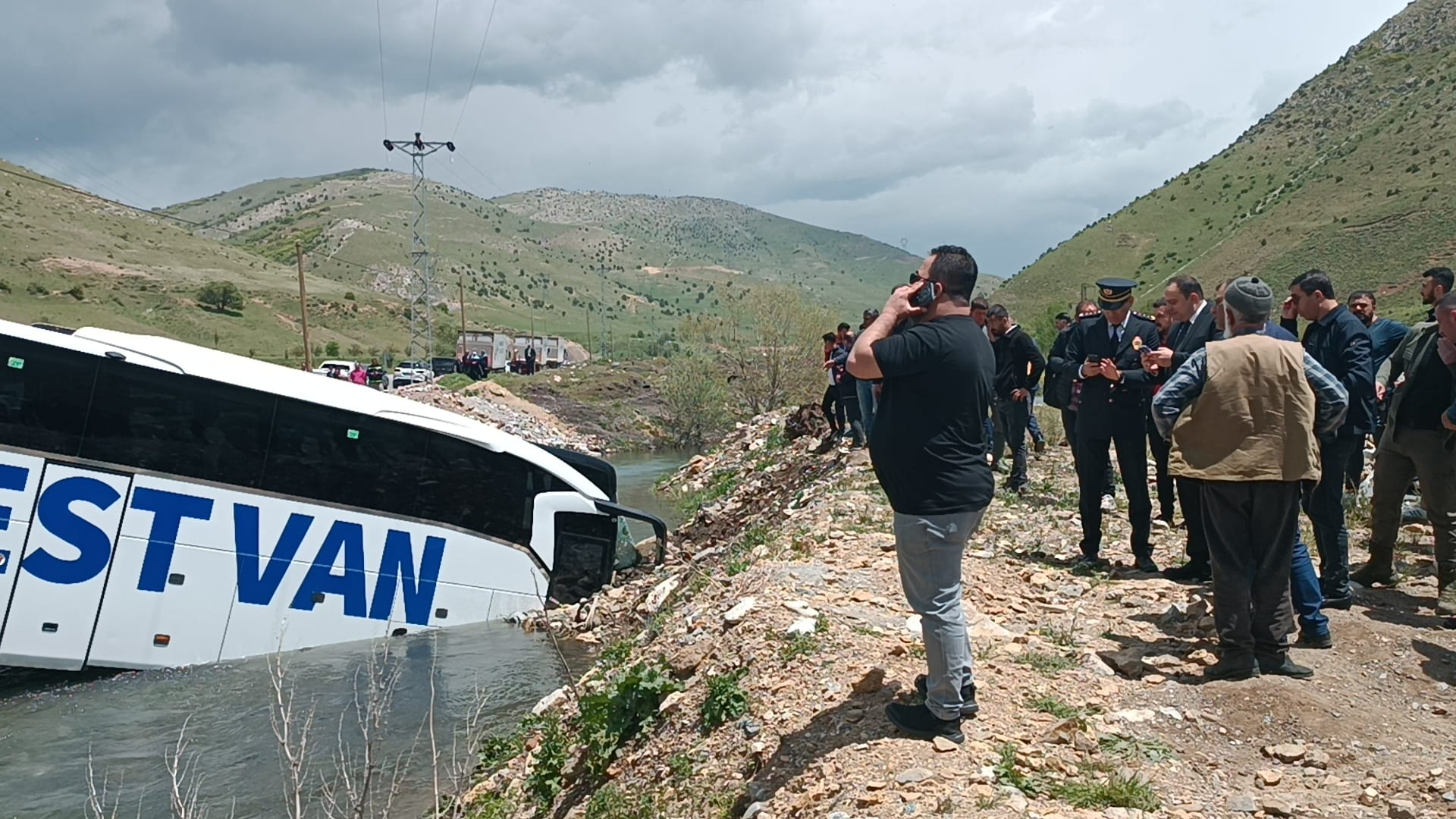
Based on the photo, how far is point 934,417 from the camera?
397 centimetres

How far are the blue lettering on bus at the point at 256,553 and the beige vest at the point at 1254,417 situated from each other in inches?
316

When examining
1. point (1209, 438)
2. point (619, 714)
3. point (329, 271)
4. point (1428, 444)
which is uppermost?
point (329, 271)

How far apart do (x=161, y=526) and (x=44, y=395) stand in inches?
58.4

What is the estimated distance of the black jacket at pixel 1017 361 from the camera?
Answer: 10.2 m

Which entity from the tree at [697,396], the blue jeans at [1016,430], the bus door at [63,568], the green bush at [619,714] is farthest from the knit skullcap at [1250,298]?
the tree at [697,396]

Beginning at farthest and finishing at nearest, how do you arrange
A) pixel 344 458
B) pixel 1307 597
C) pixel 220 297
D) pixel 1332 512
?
pixel 220 297
pixel 344 458
pixel 1332 512
pixel 1307 597

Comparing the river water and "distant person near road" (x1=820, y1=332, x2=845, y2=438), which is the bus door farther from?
"distant person near road" (x1=820, y1=332, x2=845, y2=438)

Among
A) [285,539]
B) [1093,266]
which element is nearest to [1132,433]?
[285,539]

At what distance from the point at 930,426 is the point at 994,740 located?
1.44 metres

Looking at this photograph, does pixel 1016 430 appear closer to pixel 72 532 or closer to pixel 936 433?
pixel 936 433

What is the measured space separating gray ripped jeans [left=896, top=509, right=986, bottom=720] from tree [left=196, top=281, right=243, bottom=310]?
69515 millimetres

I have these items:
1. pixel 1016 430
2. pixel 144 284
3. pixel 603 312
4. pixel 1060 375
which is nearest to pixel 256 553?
pixel 1060 375

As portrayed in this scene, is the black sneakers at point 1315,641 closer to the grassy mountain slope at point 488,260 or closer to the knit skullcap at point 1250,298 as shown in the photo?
the knit skullcap at point 1250,298

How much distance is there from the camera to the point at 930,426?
3967 mm
